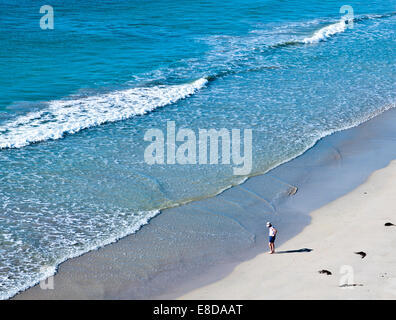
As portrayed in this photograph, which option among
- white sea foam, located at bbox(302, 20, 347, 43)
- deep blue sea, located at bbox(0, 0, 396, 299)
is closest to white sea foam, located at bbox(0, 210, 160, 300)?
deep blue sea, located at bbox(0, 0, 396, 299)

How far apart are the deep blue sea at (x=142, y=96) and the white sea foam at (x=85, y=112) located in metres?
0.08

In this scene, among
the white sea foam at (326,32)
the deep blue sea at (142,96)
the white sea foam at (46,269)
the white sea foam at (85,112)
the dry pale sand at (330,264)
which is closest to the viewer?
the dry pale sand at (330,264)

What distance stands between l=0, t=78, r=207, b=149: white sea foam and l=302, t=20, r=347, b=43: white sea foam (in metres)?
9.59

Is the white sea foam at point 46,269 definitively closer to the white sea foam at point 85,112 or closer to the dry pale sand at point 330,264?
the dry pale sand at point 330,264

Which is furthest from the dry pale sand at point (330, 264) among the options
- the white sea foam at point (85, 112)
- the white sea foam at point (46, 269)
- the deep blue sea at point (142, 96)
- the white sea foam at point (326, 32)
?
the white sea foam at point (326, 32)

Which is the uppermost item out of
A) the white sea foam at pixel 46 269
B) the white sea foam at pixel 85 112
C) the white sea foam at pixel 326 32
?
the white sea foam at pixel 326 32

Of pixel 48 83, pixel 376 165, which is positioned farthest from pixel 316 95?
pixel 48 83

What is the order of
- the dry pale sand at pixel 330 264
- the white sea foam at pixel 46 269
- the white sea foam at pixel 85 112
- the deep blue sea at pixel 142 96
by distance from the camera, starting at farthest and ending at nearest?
the white sea foam at pixel 85 112 → the deep blue sea at pixel 142 96 → the white sea foam at pixel 46 269 → the dry pale sand at pixel 330 264

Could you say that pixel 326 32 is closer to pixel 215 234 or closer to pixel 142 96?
pixel 142 96

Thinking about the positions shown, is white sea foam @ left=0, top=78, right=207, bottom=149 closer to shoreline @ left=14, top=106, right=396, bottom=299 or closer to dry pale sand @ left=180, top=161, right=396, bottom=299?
shoreline @ left=14, top=106, right=396, bottom=299

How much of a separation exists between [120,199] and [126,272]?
3.54 meters

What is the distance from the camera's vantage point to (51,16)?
34.9m

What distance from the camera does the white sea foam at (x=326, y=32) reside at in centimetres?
3319
